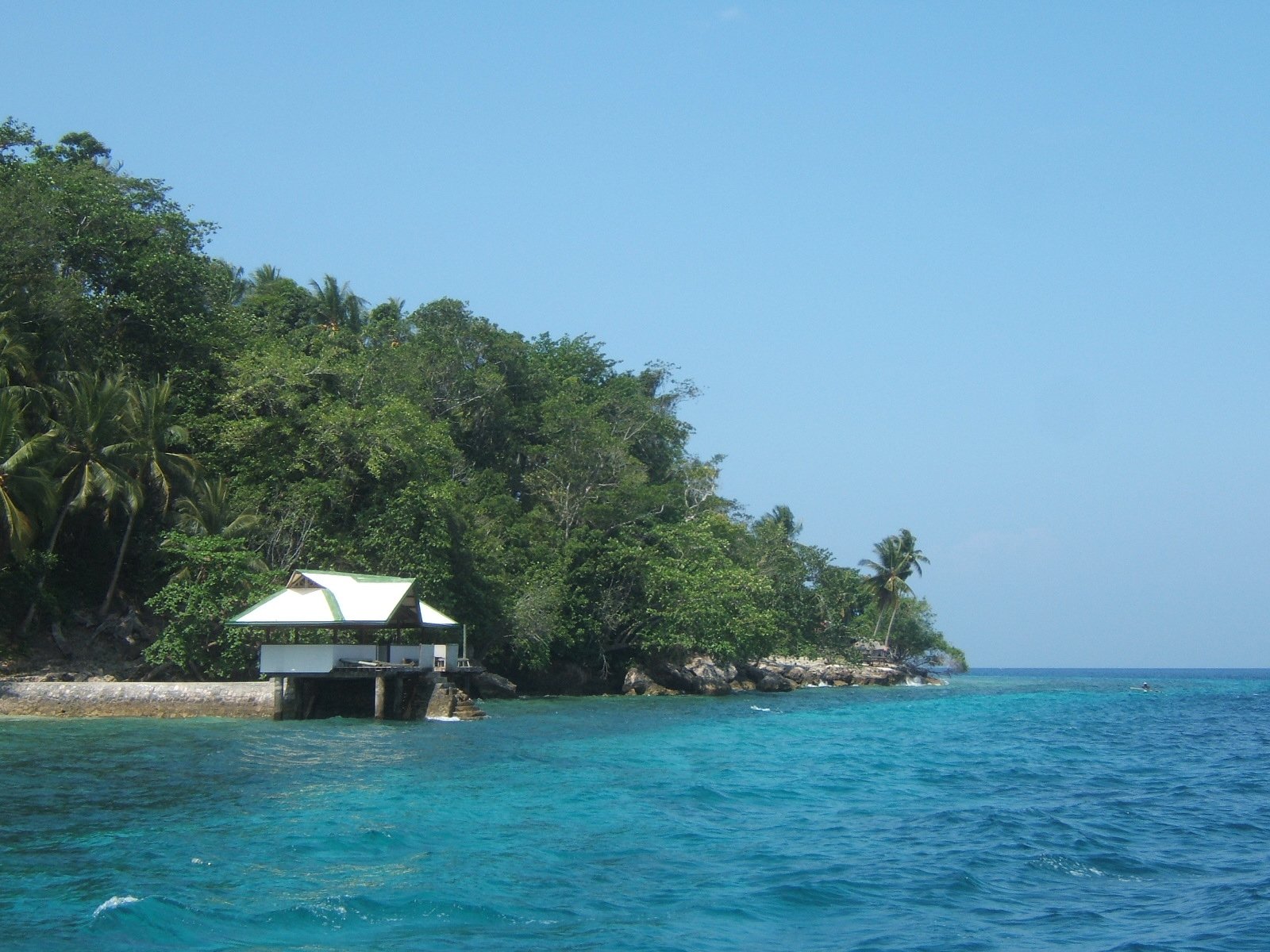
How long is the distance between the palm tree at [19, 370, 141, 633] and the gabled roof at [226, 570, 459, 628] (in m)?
5.20

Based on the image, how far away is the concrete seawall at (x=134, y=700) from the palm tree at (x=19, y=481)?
338cm

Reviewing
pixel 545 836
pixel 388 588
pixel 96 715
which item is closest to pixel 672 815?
pixel 545 836

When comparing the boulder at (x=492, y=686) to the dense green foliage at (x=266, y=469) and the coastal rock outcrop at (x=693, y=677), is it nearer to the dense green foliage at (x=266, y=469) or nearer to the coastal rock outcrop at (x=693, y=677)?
the dense green foliage at (x=266, y=469)

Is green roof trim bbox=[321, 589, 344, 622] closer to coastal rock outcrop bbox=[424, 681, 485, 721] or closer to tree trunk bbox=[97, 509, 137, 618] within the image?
coastal rock outcrop bbox=[424, 681, 485, 721]

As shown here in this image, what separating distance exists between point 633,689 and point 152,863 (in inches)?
1276

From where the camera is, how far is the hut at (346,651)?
24594 mm

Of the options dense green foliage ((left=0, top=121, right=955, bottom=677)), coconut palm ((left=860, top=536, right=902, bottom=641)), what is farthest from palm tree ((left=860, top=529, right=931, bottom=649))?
dense green foliage ((left=0, top=121, right=955, bottom=677))

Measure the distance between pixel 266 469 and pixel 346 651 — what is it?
8.01m

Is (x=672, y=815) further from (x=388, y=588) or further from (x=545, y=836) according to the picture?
(x=388, y=588)

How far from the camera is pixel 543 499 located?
43000mm

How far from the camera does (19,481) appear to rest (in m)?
24.9

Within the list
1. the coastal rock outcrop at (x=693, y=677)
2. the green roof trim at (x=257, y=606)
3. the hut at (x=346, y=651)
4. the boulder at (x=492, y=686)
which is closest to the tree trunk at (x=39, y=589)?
the green roof trim at (x=257, y=606)

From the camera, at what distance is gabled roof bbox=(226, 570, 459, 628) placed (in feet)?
79.9

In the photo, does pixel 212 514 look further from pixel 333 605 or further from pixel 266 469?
pixel 333 605
